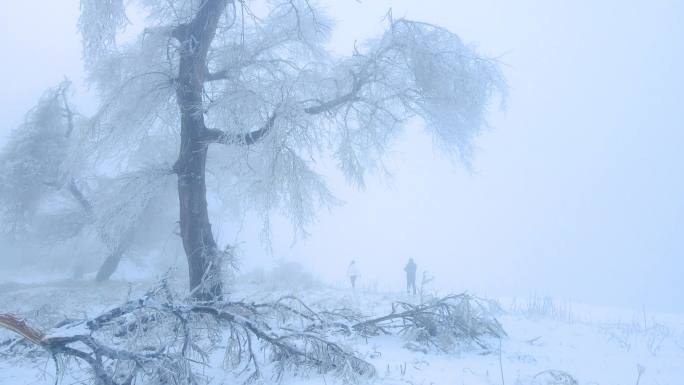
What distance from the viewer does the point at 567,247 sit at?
16162 centimetres

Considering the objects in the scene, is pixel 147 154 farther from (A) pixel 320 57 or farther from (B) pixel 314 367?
(B) pixel 314 367

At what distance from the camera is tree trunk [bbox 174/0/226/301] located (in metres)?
7.48

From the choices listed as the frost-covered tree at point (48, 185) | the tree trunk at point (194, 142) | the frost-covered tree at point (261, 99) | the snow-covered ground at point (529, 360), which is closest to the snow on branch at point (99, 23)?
the frost-covered tree at point (261, 99)

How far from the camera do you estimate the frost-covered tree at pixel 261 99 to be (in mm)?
6902

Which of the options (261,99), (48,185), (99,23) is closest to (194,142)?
(261,99)

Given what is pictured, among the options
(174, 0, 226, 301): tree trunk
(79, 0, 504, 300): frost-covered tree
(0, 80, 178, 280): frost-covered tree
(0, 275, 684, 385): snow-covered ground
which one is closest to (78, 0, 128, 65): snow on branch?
(79, 0, 504, 300): frost-covered tree

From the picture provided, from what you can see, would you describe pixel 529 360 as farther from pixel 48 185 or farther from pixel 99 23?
pixel 48 185

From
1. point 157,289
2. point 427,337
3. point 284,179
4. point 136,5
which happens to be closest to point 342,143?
point 284,179

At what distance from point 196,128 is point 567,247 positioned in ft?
571

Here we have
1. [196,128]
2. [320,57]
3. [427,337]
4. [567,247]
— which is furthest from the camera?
[567,247]

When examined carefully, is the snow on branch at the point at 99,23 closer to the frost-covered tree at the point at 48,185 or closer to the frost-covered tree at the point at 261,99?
the frost-covered tree at the point at 261,99

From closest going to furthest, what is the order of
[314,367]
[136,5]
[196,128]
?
[314,367], [196,128], [136,5]

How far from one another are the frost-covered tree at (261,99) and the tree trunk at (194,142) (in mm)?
17

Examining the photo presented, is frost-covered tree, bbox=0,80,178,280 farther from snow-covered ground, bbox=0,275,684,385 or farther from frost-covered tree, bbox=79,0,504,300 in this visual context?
snow-covered ground, bbox=0,275,684,385
